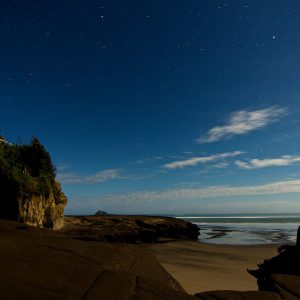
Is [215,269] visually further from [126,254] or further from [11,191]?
[126,254]

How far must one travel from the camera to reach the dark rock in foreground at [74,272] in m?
2.87

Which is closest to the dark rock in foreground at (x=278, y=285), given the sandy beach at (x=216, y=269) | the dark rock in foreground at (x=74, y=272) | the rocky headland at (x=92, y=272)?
the rocky headland at (x=92, y=272)

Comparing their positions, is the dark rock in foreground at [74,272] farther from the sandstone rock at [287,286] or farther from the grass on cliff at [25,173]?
the grass on cliff at [25,173]

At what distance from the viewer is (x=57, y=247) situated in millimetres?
4164

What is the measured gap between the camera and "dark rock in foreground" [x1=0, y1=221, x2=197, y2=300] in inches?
113

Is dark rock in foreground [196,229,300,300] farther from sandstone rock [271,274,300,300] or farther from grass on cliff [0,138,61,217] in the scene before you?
grass on cliff [0,138,61,217]

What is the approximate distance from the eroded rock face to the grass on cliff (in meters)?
0.30

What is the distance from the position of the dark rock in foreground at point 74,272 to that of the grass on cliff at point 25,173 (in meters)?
11.7

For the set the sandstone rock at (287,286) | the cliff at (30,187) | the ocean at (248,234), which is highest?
the cliff at (30,187)

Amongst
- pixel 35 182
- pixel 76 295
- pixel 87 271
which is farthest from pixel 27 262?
pixel 35 182

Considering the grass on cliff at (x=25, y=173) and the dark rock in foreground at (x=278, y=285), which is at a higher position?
the grass on cliff at (x=25, y=173)

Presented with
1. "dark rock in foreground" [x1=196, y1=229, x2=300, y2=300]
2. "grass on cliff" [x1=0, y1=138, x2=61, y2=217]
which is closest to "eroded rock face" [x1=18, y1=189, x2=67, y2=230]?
"grass on cliff" [x1=0, y1=138, x2=61, y2=217]

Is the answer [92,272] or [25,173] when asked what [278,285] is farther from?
[25,173]

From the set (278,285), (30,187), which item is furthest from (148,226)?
(278,285)
